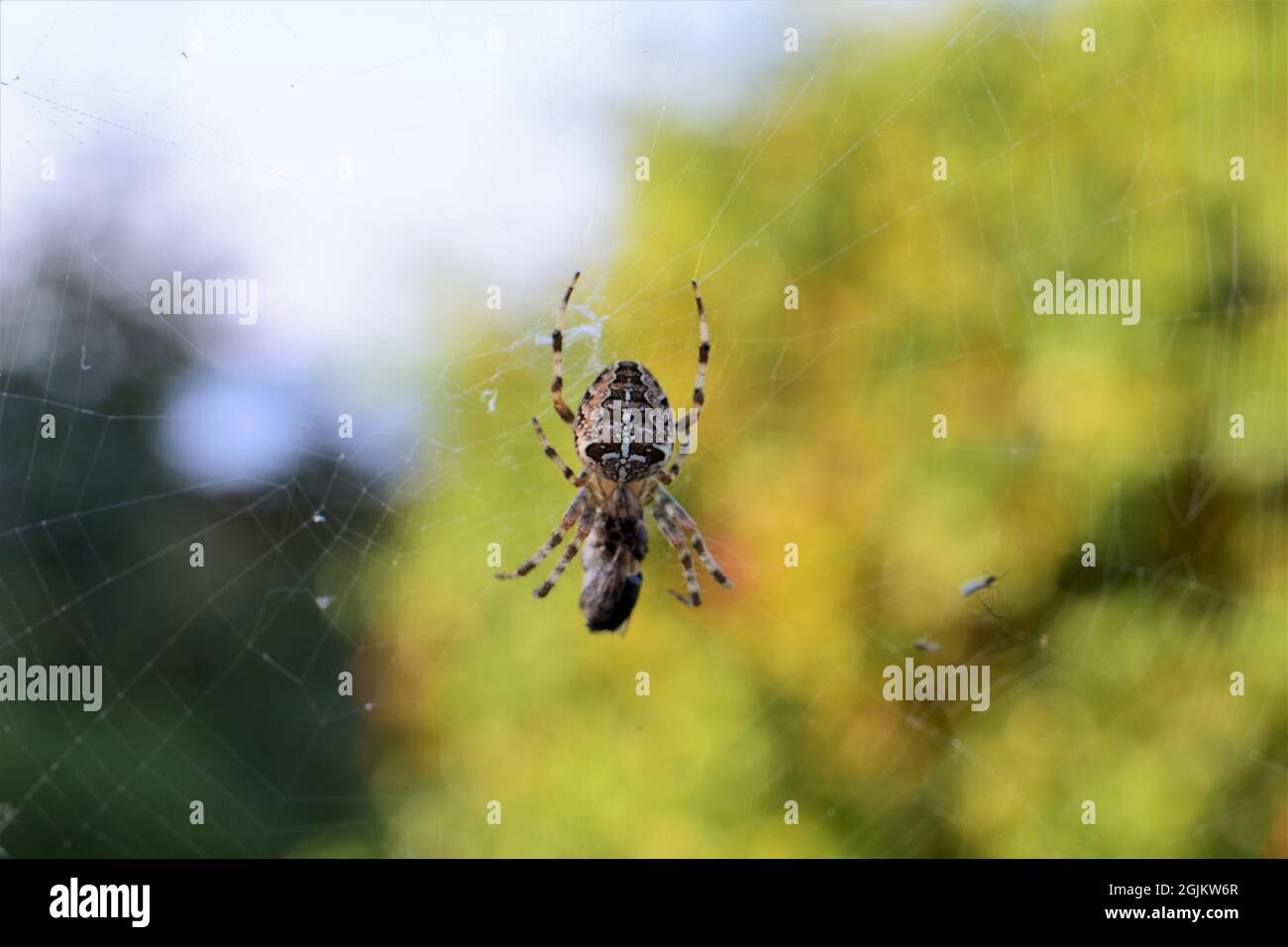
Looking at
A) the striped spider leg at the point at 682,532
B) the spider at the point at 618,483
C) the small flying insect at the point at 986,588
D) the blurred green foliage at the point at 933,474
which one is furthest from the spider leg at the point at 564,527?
the small flying insect at the point at 986,588

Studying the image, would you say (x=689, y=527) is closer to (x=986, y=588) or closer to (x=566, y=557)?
(x=566, y=557)

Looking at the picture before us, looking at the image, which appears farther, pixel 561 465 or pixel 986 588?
pixel 986 588

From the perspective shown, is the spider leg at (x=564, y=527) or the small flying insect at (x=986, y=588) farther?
the small flying insect at (x=986, y=588)

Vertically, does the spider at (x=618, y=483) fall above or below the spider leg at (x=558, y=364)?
below

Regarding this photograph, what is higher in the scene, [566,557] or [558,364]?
[558,364]

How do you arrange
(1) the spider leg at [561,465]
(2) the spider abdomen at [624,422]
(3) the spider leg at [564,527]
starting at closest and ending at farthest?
(2) the spider abdomen at [624,422] < (1) the spider leg at [561,465] < (3) the spider leg at [564,527]

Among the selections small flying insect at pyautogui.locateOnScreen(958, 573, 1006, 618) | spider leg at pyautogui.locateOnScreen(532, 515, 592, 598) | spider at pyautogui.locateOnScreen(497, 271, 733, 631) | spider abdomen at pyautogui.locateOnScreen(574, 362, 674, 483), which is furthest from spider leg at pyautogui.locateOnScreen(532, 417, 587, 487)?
small flying insect at pyautogui.locateOnScreen(958, 573, 1006, 618)

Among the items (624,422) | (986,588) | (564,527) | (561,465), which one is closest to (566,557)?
(564,527)

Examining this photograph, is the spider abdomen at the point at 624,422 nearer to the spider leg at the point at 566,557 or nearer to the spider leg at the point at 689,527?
the spider leg at the point at 566,557
